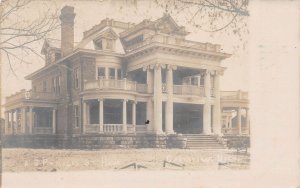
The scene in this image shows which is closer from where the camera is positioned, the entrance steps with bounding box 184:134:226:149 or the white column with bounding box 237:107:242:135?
the entrance steps with bounding box 184:134:226:149

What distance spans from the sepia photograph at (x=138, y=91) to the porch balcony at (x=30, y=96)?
0.8 inches

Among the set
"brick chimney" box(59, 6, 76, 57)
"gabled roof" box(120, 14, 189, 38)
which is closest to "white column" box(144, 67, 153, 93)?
"gabled roof" box(120, 14, 189, 38)

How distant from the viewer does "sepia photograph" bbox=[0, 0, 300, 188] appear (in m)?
8.60

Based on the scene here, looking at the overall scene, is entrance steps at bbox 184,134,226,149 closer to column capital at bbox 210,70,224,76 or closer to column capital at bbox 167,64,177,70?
column capital at bbox 210,70,224,76

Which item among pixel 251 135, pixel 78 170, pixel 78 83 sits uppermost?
pixel 78 83

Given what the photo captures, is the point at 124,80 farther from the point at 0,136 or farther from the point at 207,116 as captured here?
the point at 0,136

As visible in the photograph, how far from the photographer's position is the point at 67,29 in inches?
345

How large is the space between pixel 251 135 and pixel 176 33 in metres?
2.69

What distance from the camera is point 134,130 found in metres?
8.84

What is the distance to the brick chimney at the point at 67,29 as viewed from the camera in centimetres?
871

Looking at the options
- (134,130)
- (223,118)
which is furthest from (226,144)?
(134,130)

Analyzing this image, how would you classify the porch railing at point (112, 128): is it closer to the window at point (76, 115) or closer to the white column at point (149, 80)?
the window at point (76, 115)

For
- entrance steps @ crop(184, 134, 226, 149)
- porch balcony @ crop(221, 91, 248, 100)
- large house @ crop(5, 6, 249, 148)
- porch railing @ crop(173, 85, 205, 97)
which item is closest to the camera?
large house @ crop(5, 6, 249, 148)

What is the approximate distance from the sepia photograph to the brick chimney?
2 centimetres
